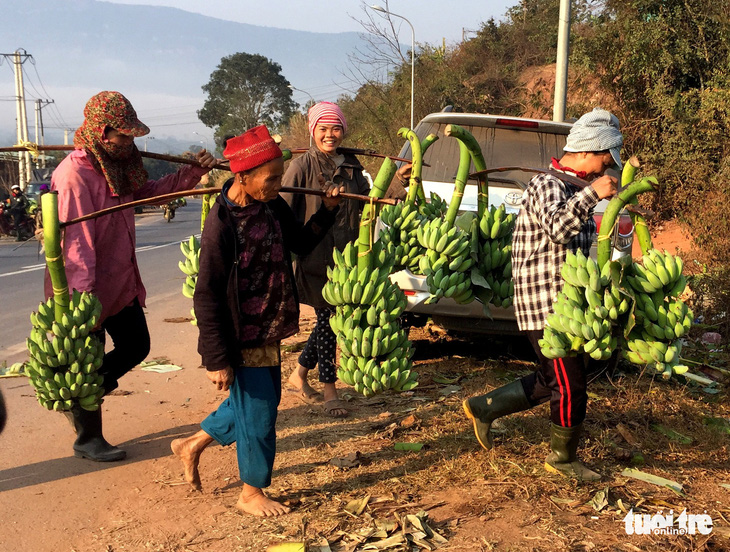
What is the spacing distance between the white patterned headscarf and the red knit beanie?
Result: 4.77ft

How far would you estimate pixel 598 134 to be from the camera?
3201 millimetres

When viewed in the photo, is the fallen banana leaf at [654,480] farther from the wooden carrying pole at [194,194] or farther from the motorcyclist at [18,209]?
the motorcyclist at [18,209]

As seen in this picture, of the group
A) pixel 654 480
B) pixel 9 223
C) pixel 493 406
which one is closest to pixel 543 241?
pixel 493 406

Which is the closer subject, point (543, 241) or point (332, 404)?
point (543, 241)

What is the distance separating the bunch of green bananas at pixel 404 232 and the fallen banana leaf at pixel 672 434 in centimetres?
204

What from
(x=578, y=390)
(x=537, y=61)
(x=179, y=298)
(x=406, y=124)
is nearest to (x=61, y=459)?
(x=578, y=390)

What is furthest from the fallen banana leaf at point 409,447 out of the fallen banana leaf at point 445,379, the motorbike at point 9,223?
the motorbike at point 9,223

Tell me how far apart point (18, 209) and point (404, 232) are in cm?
1765

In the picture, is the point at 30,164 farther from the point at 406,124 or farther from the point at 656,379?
the point at 656,379

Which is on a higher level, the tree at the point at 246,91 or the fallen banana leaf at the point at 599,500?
the tree at the point at 246,91

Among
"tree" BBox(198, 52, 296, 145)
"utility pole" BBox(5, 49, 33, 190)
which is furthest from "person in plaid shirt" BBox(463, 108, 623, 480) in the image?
"tree" BBox(198, 52, 296, 145)

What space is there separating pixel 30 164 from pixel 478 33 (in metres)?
23.2

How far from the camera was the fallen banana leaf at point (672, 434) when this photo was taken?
165 inches

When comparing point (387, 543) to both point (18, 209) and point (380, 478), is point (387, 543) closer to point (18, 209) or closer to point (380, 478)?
point (380, 478)
